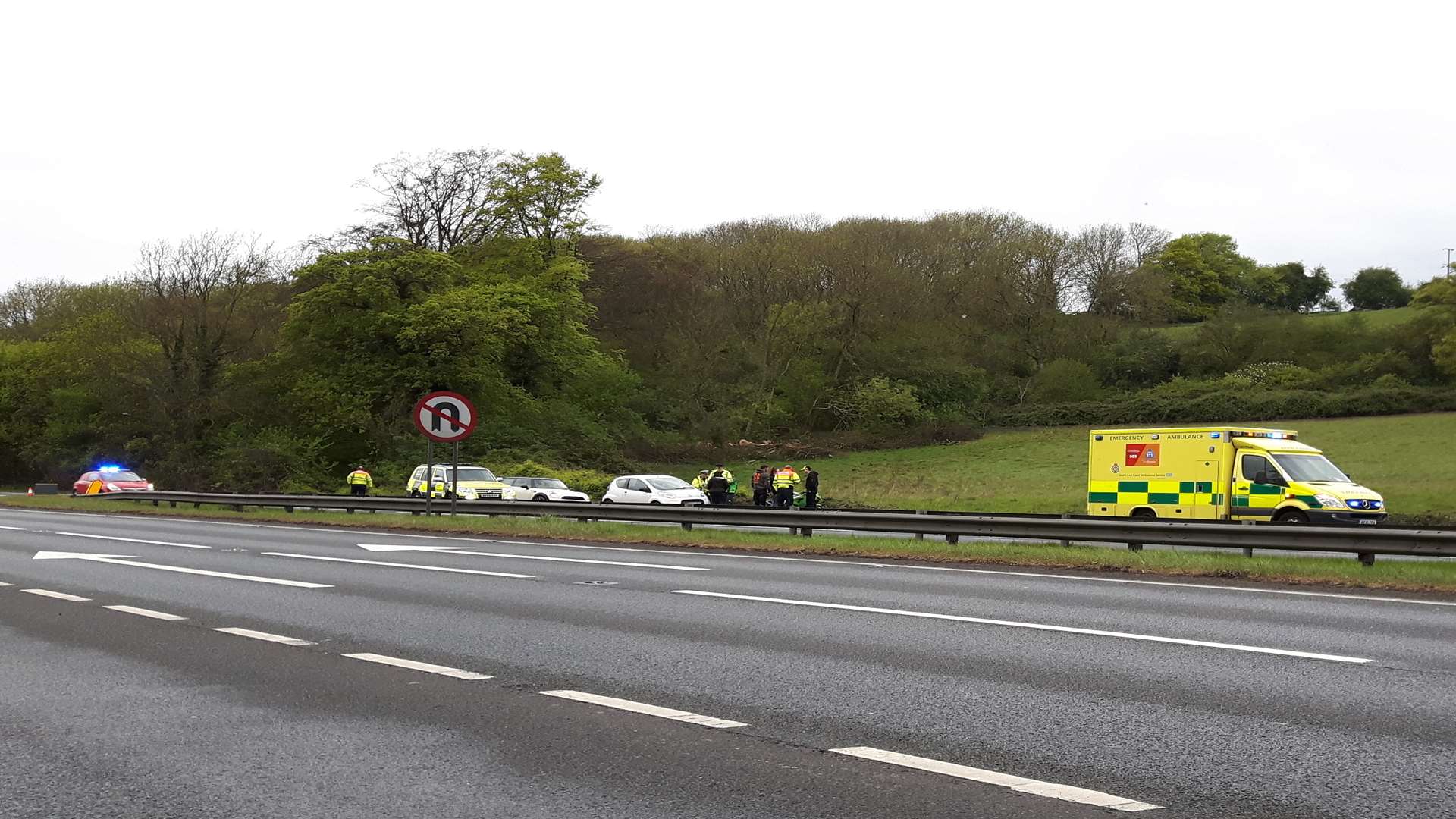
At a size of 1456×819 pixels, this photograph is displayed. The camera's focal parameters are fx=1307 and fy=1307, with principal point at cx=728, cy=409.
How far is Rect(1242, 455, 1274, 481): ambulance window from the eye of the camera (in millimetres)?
26844

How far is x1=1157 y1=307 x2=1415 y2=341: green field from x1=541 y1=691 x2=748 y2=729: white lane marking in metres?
67.8

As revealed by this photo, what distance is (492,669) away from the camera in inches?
325

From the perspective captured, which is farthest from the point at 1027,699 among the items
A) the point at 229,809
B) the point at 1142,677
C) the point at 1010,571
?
the point at 1010,571

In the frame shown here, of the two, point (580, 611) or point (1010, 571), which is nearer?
point (580, 611)

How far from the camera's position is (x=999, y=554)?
17609mm

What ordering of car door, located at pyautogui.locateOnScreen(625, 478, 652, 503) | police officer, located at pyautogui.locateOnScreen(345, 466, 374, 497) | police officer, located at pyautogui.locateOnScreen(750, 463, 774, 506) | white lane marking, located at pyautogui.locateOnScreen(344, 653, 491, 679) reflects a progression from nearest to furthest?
1. white lane marking, located at pyautogui.locateOnScreen(344, 653, 491, 679)
2. car door, located at pyautogui.locateOnScreen(625, 478, 652, 503)
3. police officer, located at pyautogui.locateOnScreen(750, 463, 774, 506)
4. police officer, located at pyautogui.locateOnScreen(345, 466, 374, 497)

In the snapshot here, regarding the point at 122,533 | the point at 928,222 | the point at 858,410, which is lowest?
the point at 122,533

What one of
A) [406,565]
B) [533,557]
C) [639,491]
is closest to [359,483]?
[639,491]

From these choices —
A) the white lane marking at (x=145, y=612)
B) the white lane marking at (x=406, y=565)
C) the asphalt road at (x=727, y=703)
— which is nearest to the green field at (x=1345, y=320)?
the white lane marking at (x=406, y=565)

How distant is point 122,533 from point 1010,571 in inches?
716

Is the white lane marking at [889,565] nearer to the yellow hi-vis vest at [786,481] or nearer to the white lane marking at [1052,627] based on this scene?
the white lane marking at [1052,627]

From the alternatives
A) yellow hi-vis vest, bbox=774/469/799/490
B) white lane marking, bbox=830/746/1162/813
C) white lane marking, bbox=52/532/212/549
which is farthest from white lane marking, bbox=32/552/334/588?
yellow hi-vis vest, bbox=774/469/799/490

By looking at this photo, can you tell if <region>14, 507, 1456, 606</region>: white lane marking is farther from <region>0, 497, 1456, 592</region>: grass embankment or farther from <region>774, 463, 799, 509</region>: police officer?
<region>774, 463, 799, 509</region>: police officer

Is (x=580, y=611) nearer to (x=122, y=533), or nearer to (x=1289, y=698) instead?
(x=1289, y=698)
